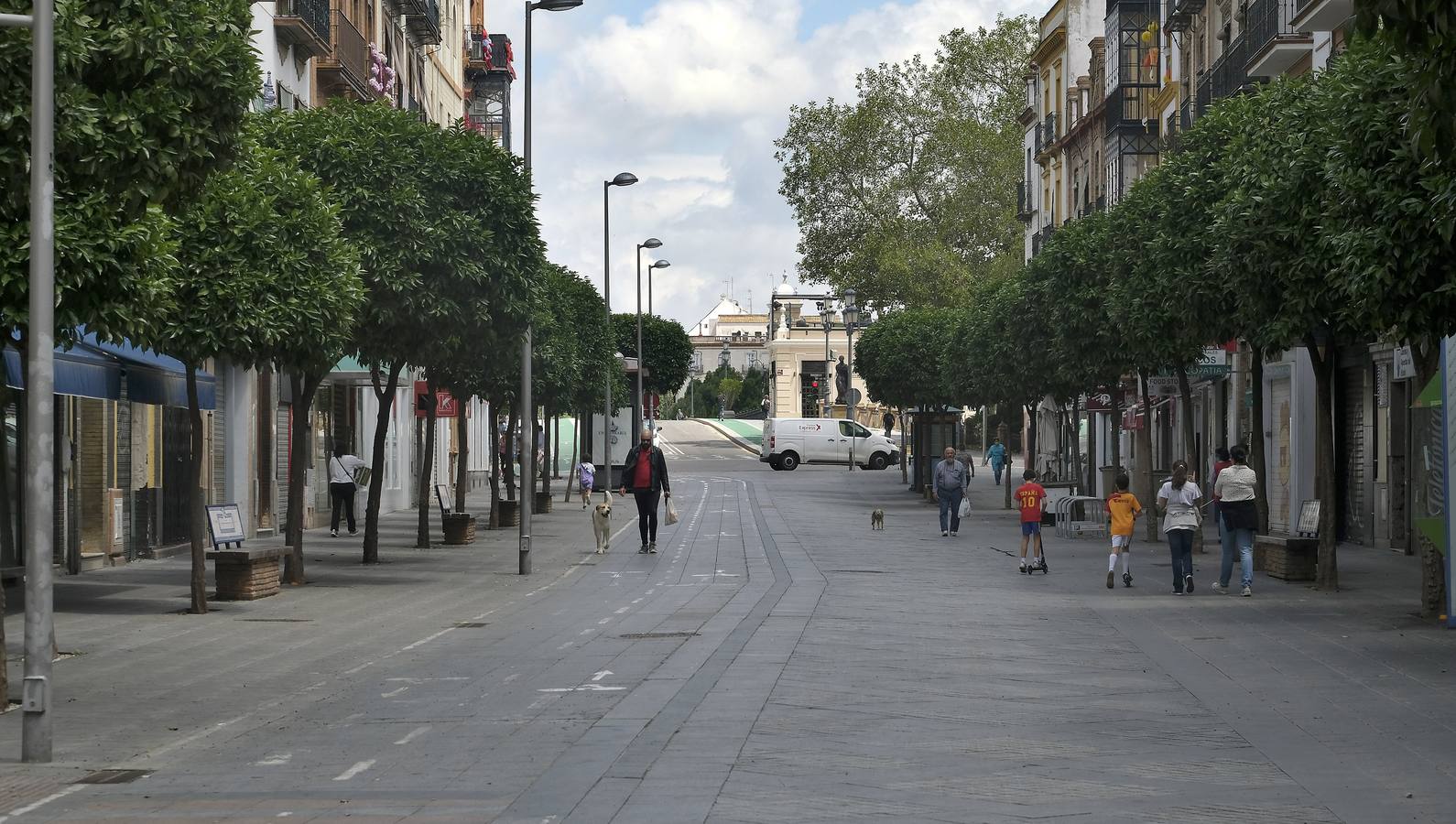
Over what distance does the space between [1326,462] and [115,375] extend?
1265 cm

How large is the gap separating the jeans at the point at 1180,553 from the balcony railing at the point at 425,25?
33359mm

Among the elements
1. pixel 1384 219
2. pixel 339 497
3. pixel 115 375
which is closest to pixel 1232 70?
pixel 339 497

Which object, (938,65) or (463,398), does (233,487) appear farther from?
(938,65)

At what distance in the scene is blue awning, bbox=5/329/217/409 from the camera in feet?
59.8

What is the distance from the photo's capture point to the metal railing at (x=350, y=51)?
41125mm

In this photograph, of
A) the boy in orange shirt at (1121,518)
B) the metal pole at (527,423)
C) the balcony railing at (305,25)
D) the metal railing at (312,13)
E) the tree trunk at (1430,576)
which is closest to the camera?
the tree trunk at (1430,576)

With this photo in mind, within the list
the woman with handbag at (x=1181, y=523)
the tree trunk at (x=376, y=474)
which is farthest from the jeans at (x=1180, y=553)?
the tree trunk at (x=376, y=474)

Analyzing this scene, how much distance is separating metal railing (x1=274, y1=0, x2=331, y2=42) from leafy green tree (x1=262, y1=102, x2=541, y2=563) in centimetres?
1168

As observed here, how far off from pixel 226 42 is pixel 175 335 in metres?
7.08

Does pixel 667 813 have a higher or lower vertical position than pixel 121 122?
lower

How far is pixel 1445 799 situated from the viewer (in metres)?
8.97

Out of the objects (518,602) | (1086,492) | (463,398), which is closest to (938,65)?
(1086,492)

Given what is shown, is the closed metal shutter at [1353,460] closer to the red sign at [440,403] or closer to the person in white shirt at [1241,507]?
the person in white shirt at [1241,507]

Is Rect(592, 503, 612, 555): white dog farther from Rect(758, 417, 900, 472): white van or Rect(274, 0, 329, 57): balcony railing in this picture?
Rect(758, 417, 900, 472): white van
